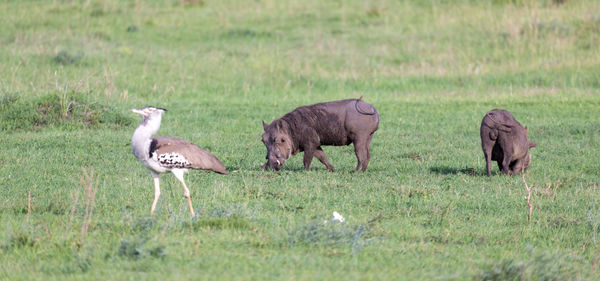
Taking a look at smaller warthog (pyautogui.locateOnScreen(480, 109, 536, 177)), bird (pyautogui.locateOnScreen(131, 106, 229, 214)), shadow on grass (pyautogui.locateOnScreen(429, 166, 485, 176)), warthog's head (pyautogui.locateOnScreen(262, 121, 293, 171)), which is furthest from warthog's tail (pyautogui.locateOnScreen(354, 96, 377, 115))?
bird (pyautogui.locateOnScreen(131, 106, 229, 214))

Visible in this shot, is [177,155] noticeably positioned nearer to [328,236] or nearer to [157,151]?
[157,151]

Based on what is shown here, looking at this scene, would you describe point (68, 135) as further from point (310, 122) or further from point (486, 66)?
point (486, 66)

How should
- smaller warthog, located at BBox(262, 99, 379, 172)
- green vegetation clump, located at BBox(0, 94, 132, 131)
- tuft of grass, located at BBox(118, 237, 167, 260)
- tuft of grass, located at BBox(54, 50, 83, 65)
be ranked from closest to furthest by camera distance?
tuft of grass, located at BBox(118, 237, 167, 260), smaller warthog, located at BBox(262, 99, 379, 172), green vegetation clump, located at BBox(0, 94, 132, 131), tuft of grass, located at BBox(54, 50, 83, 65)

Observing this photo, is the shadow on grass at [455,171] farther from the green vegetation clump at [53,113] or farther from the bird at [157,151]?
the green vegetation clump at [53,113]

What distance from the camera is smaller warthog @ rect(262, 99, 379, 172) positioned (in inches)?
460

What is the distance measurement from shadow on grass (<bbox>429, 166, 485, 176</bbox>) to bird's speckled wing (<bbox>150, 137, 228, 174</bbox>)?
14.2 feet

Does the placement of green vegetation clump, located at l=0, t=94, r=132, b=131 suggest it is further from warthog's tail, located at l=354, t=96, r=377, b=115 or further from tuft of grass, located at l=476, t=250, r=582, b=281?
tuft of grass, located at l=476, t=250, r=582, b=281

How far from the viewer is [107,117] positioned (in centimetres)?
1545

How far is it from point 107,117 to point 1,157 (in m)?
3.51

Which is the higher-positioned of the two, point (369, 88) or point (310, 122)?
point (310, 122)

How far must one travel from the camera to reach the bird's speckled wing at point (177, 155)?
820 cm

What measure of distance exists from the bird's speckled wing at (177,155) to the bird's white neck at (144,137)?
6 cm

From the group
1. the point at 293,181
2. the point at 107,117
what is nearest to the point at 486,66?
the point at 107,117

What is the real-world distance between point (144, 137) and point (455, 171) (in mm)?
5447
